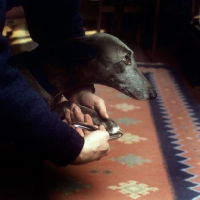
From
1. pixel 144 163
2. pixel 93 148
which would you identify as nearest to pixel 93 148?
pixel 93 148

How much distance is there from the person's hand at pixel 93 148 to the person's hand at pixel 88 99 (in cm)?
23

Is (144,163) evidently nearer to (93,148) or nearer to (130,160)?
(130,160)

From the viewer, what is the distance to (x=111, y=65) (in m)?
1.06

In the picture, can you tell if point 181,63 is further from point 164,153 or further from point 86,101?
point 86,101

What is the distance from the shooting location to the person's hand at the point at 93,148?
30.6 inches

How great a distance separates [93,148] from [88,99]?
0.32 m

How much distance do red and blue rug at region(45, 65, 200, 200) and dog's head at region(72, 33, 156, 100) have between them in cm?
28

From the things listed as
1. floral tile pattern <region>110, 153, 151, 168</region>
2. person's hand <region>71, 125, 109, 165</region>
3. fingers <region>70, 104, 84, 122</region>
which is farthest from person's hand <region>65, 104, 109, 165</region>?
floral tile pattern <region>110, 153, 151, 168</region>

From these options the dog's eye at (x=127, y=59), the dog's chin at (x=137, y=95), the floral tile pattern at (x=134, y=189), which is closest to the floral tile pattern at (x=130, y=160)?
the floral tile pattern at (x=134, y=189)

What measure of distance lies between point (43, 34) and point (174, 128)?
2.57 ft

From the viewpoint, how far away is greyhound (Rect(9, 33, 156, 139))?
1021 millimetres

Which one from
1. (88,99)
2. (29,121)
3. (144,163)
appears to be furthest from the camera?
(144,163)

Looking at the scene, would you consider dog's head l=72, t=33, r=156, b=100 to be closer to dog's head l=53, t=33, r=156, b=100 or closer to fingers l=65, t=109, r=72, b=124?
dog's head l=53, t=33, r=156, b=100

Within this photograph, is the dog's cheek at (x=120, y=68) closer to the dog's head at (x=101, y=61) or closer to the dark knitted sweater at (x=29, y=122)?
the dog's head at (x=101, y=61)
